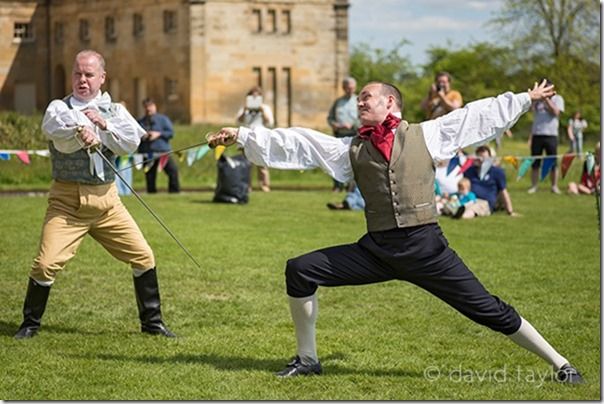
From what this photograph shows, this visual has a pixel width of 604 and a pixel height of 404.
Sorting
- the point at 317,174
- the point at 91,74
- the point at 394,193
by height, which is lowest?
the point at 317,174

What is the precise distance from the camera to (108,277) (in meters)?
12.8

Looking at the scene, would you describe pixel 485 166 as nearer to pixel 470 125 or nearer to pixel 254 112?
pixel 254 112

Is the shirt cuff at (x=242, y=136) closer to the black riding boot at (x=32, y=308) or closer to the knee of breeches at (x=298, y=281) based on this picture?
the knee of breeches at (x=298, y=281)

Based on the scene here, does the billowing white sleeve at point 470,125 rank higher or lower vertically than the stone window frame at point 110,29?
lower

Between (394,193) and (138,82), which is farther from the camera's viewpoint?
(138,82)

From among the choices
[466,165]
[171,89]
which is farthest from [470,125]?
[171,89]

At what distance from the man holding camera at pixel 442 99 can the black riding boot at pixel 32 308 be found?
10.7m

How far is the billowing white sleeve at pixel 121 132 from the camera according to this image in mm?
9516

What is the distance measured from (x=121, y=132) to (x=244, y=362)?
183cm

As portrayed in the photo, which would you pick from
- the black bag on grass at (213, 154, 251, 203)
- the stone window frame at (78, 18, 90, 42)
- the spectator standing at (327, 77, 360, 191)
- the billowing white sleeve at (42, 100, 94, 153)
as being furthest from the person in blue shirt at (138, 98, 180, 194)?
the stone window frame at (78, 18, 90, 42)

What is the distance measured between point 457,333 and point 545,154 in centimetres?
1390

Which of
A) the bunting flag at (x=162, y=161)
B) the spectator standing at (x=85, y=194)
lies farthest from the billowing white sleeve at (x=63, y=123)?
the bunting flag at (x=162, y=161)

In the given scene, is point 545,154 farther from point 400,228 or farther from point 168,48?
point 168,48

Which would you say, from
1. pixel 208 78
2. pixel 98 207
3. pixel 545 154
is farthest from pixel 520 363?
pixel 208 78
